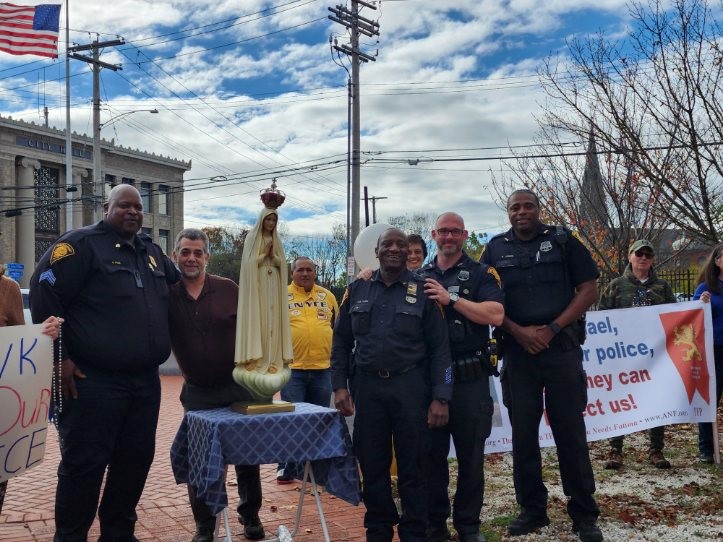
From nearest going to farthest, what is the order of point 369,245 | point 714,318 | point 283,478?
point 369,245 < point 283,478 < point 714,318

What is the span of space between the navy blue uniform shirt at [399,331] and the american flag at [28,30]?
19.7 m

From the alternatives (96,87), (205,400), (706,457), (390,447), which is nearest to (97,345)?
(205,400)

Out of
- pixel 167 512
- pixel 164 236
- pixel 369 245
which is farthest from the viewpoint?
pixel 164 236

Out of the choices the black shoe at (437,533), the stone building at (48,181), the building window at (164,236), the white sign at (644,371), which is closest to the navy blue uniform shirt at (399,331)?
the black shoe at (437,533)

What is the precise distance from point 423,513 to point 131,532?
6.11 ft

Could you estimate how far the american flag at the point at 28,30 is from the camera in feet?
68.3

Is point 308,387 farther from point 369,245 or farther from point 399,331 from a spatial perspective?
point 399,331

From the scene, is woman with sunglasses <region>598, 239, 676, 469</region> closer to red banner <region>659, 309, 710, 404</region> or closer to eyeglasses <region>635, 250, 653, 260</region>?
eyeglasses <region>635, 250, 653, 260</region>

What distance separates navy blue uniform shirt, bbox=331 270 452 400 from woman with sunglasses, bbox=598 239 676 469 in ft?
10.2

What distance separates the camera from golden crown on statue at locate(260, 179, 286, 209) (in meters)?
4.29

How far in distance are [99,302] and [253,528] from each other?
6.30 feet

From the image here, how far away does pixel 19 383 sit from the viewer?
156 inches

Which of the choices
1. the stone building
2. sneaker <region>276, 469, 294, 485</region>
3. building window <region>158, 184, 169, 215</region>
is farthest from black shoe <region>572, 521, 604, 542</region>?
building window <region>158, 184, 169, 215</region>

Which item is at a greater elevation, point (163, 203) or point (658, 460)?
point (163, 203)
